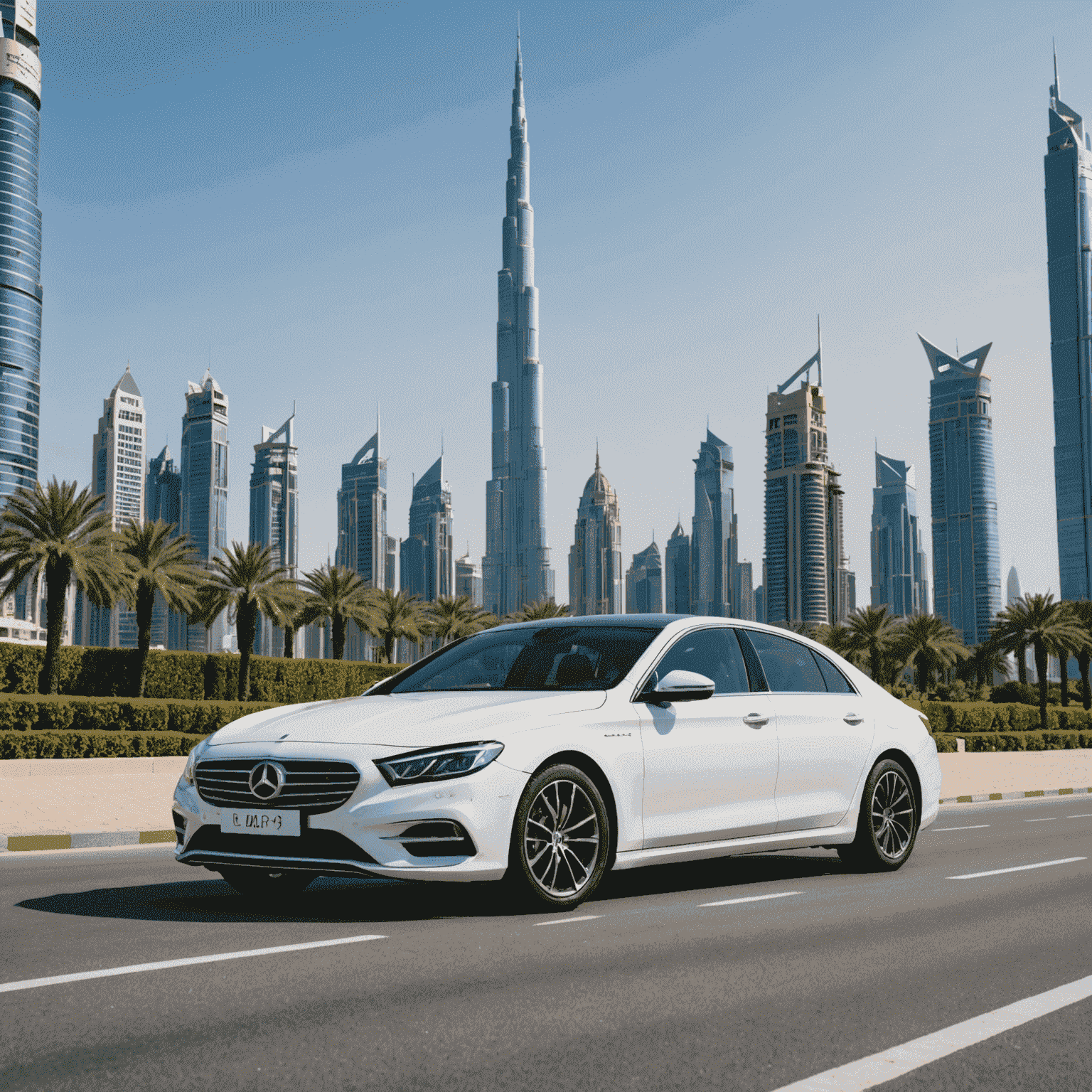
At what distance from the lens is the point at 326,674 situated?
57.2m

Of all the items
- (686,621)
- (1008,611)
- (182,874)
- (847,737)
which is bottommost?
(182,874)

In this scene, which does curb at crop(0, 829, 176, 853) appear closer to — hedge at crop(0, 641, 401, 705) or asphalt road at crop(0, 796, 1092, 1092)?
asphalt road at crop(0, 796, 1092, 1092)

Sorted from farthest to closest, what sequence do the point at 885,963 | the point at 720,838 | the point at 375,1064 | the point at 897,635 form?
the point at 897,635 → the point at 720,838 → the point at 885,963 → the point at 375,1064

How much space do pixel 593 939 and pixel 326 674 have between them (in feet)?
172

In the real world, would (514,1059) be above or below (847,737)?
below

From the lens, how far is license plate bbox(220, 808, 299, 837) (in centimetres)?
616

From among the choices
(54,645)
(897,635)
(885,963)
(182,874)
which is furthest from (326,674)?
(885,963)

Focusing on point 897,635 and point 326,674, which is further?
point 897,635

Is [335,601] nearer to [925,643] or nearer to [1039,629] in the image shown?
[925,643]

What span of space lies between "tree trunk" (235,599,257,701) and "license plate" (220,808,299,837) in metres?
46.0

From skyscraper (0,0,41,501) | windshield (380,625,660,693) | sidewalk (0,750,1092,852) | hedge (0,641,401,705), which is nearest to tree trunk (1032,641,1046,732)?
sidewalk (0,750,1092,852)

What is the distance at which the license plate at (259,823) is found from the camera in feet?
20.2

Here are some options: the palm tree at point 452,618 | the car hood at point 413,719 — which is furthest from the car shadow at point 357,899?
the palm tree at point 452,618

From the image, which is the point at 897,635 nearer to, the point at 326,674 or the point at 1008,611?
the point at 1008,611
